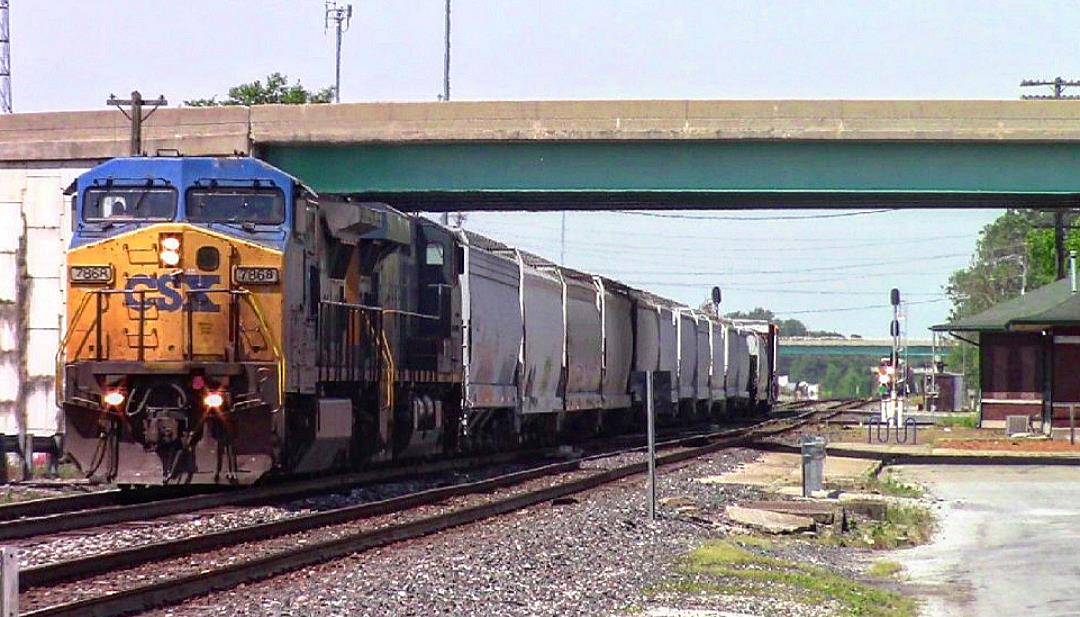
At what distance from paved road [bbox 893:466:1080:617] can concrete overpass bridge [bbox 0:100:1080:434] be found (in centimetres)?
797

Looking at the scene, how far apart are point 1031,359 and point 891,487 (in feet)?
83.6

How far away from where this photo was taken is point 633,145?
33312 mm

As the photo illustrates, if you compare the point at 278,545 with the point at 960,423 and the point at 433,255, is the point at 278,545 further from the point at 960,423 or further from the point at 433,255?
the point at 960,423

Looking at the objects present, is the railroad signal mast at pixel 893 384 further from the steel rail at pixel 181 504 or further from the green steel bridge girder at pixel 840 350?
the green steel bridge girder at pixel 840 350

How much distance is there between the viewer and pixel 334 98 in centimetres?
7869

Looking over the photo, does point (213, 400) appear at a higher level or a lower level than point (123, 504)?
higher

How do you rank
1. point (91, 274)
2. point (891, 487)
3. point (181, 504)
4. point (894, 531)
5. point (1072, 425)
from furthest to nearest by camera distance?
point (1072, 425) < point (891, 487) < point (894, 531) < point (91, 274) < point (181, 504)

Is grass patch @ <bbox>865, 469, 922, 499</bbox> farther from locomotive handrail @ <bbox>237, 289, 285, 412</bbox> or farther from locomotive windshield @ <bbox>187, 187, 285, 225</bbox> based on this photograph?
locomotive windshield @ <bbox>187, 187, 285, 225</bbox>

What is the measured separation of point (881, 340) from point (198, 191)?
181m

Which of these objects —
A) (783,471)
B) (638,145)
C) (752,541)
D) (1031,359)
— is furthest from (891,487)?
(1031,359)

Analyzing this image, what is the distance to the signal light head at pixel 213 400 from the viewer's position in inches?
666

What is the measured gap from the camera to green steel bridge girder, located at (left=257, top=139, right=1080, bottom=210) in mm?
32781

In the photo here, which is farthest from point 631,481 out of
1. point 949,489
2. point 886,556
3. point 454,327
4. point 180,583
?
point 180,583

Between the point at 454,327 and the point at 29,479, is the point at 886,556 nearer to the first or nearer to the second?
the point at 454,327
